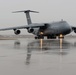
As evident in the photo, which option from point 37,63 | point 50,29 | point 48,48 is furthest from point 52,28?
point 37,63

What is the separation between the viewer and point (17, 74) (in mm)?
6195

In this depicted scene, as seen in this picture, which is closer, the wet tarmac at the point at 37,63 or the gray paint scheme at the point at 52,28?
the wet tarmac at the point at 37,63

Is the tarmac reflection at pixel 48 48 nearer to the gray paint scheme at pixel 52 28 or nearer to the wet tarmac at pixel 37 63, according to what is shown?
the wet tarmac at pixel 37 63

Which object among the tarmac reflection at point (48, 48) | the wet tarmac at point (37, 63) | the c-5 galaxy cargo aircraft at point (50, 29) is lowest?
the c-5 galaxy cargo aircraft at point (50, 29)

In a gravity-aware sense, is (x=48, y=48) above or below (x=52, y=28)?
above

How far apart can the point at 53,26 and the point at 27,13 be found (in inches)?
642

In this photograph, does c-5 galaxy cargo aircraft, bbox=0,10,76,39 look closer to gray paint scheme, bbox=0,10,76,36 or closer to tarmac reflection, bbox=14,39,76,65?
gray paint scheme, bbox=0,10,76,36

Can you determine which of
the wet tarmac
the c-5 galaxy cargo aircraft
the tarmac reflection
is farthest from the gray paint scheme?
the wet tarmac

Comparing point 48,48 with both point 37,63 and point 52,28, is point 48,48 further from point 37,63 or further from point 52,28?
point 52,28

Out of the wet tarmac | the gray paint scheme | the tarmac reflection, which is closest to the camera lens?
the wet tarmac

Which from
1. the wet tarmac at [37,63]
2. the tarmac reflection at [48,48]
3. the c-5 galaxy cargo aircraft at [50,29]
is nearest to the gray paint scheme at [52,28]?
the c-5 galaxy cargo aircraft at [50,29]

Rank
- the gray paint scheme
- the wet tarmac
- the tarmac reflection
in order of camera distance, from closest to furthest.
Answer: the wet tarmac
the tarmac reflection
the gray paint scheme

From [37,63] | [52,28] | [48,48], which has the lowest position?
[52,28]

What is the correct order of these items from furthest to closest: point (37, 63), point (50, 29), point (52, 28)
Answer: point (50, 29)
point (52, 28)
point (37, 63)
